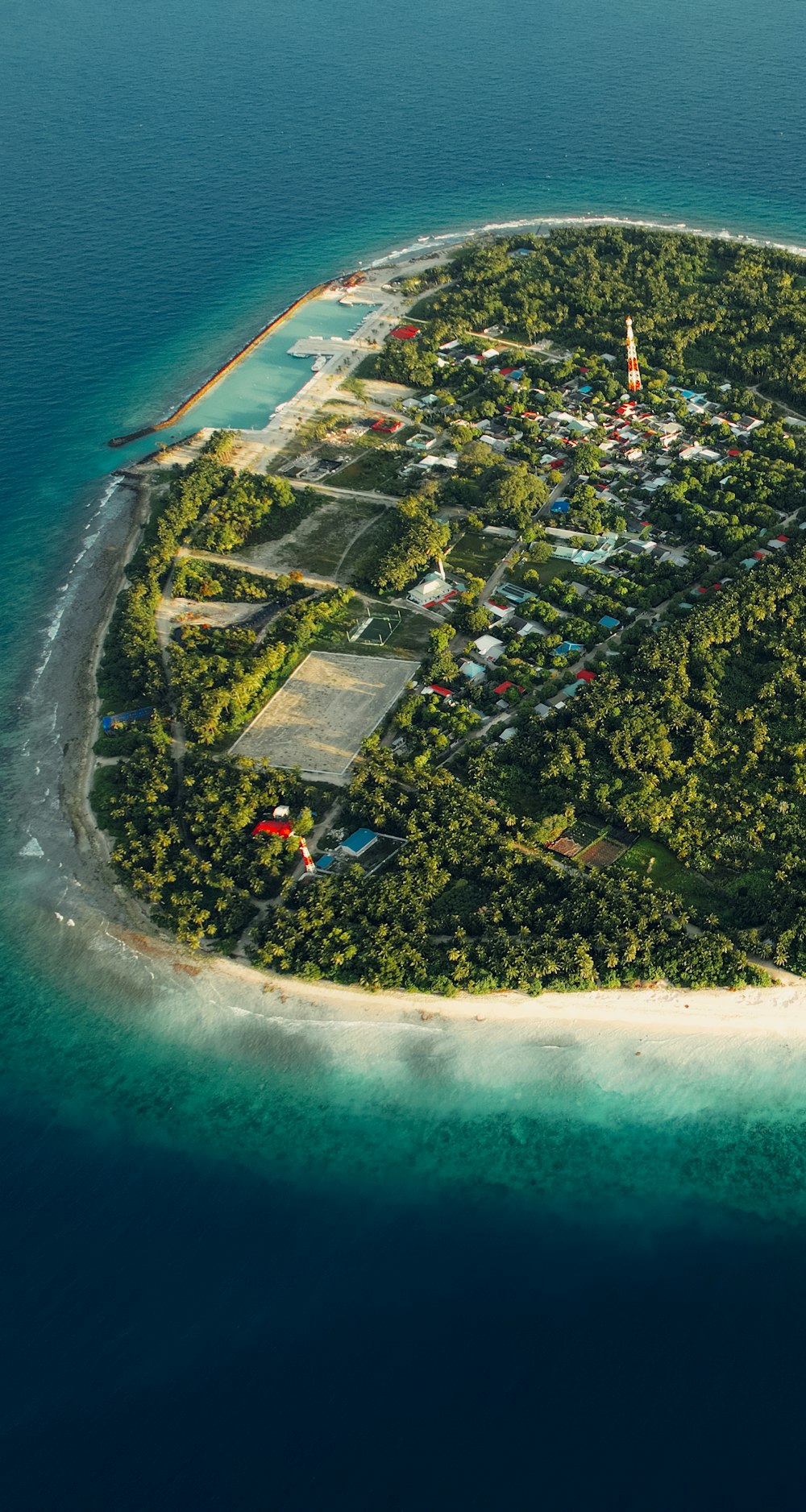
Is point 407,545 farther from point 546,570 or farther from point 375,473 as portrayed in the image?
point 375,473

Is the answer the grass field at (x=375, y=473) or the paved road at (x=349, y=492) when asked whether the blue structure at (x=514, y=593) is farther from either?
the grass field at (x=375, y=473)

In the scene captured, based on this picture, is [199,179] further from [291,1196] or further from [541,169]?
[291,1196]

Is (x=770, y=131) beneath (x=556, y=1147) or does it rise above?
above

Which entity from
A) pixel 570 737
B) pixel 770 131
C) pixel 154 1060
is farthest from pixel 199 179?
pixel 154 1060

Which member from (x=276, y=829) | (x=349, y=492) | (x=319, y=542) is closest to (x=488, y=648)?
(x=319, y=542)

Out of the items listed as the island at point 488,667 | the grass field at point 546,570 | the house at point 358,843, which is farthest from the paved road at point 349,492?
the house at point 358,843

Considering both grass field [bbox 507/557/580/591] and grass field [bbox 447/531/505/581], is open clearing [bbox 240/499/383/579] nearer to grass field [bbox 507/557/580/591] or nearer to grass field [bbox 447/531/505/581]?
grass field [bbox 447/531/505/581]

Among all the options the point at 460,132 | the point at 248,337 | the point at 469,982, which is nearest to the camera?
the point at 469,982
